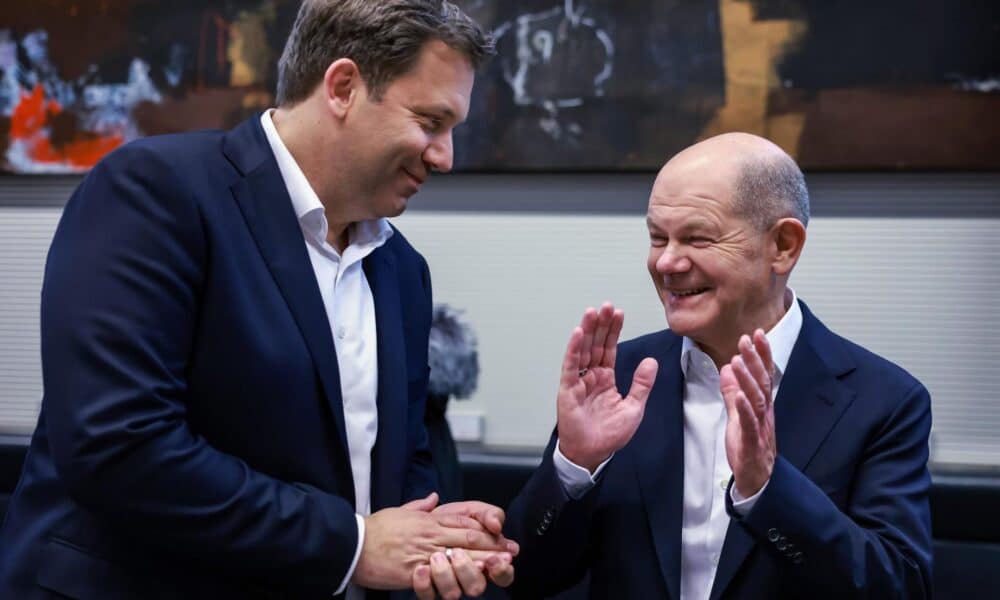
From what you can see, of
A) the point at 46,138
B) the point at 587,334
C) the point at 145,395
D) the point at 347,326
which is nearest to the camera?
the point at 145,395

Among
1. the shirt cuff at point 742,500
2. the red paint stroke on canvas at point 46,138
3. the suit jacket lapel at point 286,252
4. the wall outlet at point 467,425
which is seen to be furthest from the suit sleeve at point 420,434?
the red paint stroke on canvas at point 46,138

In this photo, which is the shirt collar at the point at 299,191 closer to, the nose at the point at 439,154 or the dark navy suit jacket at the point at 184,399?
the dark navy suit jacket at the point at 184,399

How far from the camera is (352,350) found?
171 cm

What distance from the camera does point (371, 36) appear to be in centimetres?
168

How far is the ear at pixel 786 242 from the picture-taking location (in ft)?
5.57

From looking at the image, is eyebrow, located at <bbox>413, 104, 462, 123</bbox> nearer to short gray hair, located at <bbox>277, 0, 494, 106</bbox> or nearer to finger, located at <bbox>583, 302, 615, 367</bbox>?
short gray hair, located at <bbox>277, 0, 494, 106</bbox>

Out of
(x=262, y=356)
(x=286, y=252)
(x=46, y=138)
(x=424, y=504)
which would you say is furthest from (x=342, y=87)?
(x=46, y=138)

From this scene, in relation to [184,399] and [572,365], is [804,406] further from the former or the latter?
[184,399]

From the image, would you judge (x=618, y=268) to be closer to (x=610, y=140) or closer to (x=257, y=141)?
(x=610, y=140)

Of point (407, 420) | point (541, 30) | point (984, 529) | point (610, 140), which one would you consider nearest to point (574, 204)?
A: point (610, 140)

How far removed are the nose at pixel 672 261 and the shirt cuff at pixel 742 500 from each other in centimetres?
33

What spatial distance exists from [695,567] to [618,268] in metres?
2.31

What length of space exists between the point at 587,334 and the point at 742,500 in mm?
321

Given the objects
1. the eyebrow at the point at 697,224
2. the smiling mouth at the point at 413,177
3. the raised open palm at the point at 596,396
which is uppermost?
the smiling mouth at the point at 413,177
